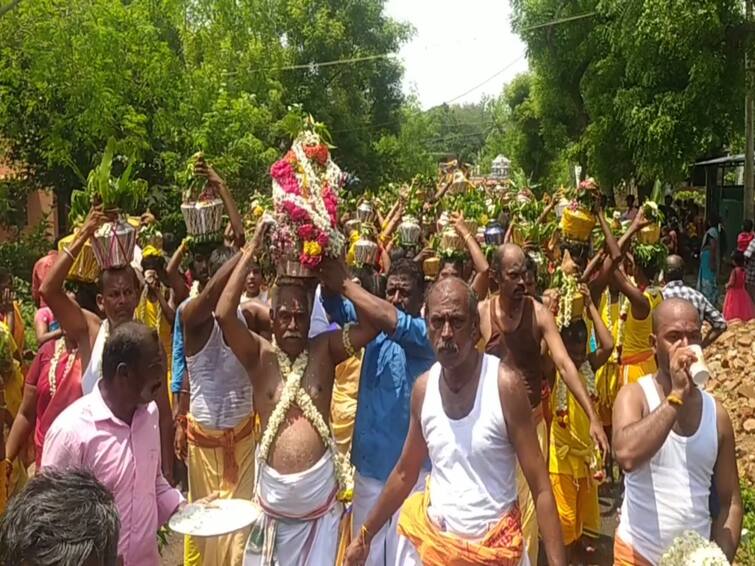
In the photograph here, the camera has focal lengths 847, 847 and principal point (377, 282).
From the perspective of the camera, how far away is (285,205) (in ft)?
13.5

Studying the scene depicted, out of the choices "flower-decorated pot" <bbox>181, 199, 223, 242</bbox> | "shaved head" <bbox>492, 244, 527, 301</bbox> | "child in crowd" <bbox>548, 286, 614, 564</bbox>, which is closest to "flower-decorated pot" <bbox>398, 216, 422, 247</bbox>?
"child in crowd" <bbox>548, 286, 614, 564</bbox>

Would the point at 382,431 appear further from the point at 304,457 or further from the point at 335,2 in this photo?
the point at 335,2

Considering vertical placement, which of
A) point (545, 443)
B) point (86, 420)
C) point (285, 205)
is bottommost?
point (545, 443)

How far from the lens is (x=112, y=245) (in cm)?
461

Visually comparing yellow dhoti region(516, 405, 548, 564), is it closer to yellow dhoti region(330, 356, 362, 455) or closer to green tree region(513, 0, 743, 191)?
yellow dhoti region(330, 356, 362, 455)

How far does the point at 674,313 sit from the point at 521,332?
2.12 metres

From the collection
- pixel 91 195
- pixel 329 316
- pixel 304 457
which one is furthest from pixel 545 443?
pixel 91 195

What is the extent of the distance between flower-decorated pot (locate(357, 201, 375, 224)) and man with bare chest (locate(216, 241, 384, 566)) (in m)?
5.55

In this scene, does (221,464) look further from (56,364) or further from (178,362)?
(56,364)

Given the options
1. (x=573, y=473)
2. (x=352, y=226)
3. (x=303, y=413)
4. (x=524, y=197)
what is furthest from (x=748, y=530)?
(x=524, y=197)

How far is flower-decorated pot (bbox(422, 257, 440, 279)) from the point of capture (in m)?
7.03

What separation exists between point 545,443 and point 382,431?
1.40 meters

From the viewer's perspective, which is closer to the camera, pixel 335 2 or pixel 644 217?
pixel 644 217

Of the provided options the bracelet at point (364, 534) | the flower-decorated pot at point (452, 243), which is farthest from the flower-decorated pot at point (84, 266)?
the flower-decorated pot at point (452, 243)
